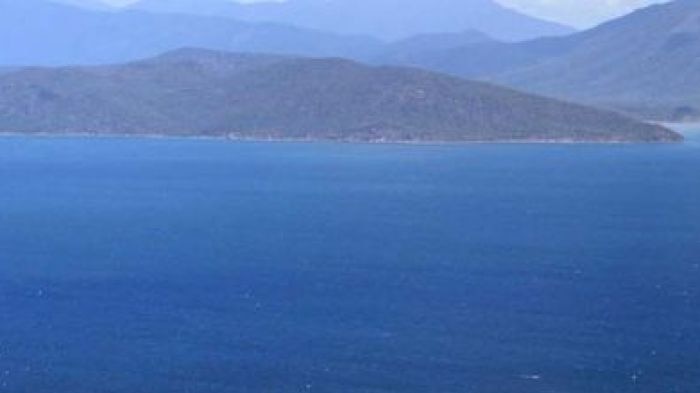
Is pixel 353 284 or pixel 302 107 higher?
pixel 302 107

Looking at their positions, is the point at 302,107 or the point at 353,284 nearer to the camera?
the point at 353,284

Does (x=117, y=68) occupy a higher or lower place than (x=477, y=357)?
higher

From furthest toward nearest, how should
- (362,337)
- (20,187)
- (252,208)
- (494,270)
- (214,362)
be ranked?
1. (20,187)
2. (252,208)
3. (494,270)
4. (362,337)
5. (214,362)

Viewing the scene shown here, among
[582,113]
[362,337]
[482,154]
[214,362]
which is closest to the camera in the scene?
[214,362]

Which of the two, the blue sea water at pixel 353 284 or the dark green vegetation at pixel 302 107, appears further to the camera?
the dark green vegetation at pixel 302 107

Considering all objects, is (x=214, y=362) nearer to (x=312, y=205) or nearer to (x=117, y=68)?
(x=312, y=205)

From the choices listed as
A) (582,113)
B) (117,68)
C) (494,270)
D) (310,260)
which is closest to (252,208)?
(310,260)
